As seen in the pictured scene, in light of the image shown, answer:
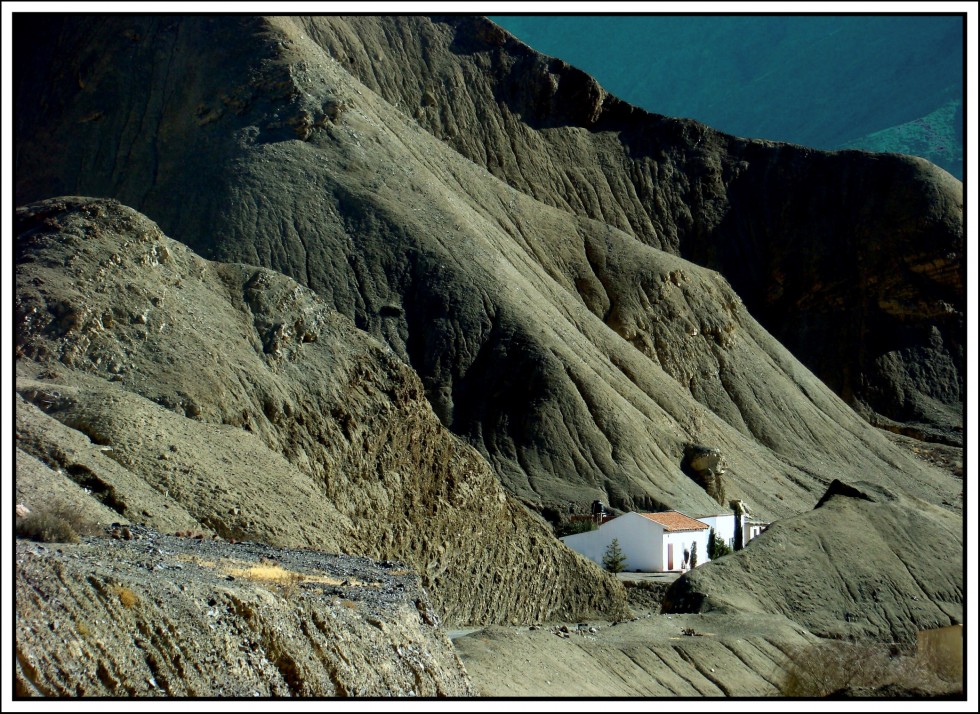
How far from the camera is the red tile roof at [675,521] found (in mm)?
41750

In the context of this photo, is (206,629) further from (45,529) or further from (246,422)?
(246,422)

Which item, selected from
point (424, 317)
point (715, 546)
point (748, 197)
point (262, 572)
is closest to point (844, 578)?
point (262, 572)

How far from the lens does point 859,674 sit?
1847 centimetres

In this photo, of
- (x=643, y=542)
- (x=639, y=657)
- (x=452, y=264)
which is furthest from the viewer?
(x=452, y=264)

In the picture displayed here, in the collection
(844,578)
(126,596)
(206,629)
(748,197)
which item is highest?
(748,197)

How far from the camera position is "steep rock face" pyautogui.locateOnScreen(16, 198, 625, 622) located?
17031mm

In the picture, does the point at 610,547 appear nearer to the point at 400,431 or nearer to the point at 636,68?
the point at 400,431

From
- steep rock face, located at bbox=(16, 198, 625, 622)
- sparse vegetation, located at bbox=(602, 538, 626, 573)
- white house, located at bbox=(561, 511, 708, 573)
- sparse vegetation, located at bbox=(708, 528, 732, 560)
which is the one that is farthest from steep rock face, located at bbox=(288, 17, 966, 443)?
steep rock face, located at bbox=(16, 198, 625, 622)

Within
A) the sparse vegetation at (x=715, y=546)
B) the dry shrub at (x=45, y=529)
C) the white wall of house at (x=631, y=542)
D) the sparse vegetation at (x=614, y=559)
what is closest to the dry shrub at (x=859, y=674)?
the dry shrub at (x=45, y=529)

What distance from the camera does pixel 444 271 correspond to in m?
51.0

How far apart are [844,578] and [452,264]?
1130 inches

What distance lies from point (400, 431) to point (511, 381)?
2363cm

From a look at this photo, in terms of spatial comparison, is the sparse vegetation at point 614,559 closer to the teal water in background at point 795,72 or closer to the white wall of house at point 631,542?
the white wall of house at point 631,542

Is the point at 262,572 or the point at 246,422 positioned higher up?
the point at 246,422
